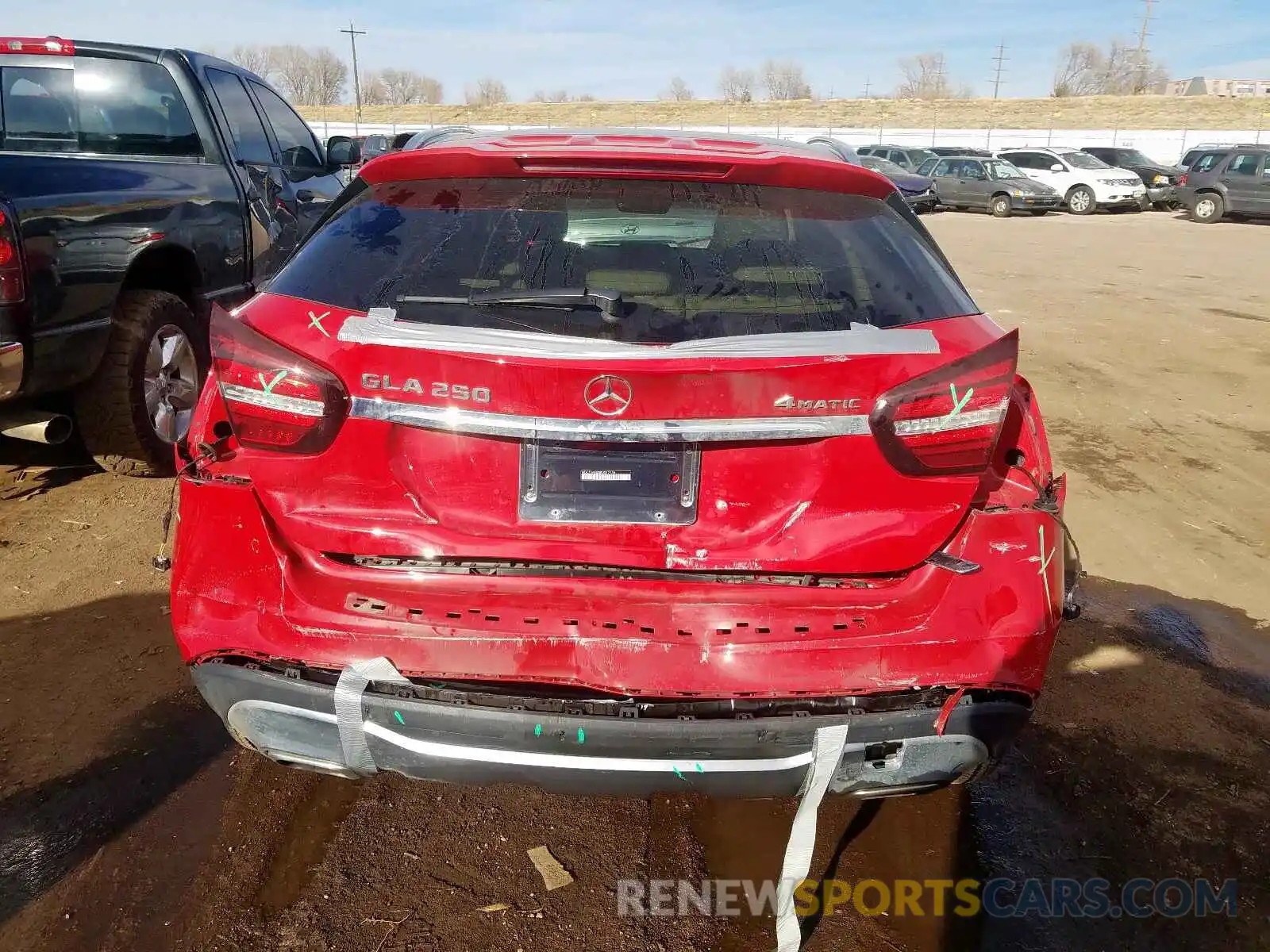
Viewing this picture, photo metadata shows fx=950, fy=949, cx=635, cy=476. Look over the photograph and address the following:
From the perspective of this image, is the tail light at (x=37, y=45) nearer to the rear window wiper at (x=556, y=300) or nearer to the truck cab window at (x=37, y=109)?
the truck cab window at (x=37, y=109)

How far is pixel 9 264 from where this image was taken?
3.63 metres

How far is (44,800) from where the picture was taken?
2660 mm

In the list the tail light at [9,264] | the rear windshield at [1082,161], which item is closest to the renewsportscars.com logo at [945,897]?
the tail light at [9,264]

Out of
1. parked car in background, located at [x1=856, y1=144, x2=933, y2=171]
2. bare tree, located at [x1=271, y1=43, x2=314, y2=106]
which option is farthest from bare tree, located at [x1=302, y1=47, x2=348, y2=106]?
parked car in background, located at [x1=856, y1=144, x2=933, y2=171]

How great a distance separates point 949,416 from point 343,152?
18.9 ft

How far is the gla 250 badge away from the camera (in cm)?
197

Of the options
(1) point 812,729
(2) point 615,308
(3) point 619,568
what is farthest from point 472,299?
(1) point 812,729

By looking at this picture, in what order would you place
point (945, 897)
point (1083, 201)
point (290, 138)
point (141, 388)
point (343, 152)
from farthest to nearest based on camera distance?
point (1083, 201) → point (290, 138) → point (343, 152) → point (141, 388) → point (945, 897)

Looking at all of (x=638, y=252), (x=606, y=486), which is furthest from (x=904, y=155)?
(x=606, y=486)

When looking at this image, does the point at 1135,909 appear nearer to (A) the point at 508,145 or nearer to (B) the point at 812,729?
(B) the point at 812,729

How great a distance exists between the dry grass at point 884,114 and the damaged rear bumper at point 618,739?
5553 centimetres

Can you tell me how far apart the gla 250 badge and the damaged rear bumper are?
0.62 meters

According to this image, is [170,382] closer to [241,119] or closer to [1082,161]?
[241,119]

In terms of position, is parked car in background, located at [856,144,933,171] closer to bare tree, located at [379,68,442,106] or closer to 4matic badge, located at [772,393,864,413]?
4matic badge, located at [772,393,864,413]
